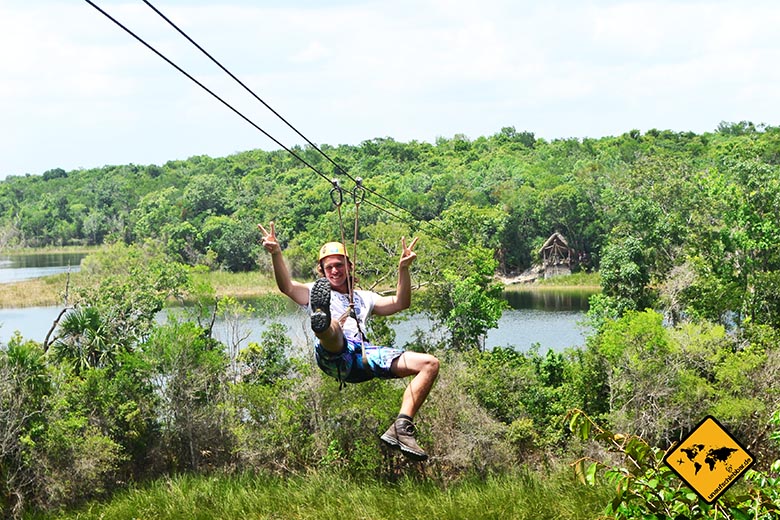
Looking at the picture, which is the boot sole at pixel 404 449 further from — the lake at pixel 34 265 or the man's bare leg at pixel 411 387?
the lake at pixel 34 265

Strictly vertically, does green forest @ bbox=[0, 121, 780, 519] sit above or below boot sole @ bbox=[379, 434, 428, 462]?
below

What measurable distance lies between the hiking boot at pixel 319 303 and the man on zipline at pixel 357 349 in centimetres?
16

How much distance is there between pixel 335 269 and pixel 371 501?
4295 mm

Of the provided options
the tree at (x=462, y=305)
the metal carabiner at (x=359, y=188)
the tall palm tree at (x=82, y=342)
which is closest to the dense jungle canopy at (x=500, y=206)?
the tree at (x=462, y=305)

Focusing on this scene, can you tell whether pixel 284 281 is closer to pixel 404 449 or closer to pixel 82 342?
pixel 404 449

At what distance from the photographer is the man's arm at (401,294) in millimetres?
6016

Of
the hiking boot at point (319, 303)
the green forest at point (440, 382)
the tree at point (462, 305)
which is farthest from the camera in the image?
the tree at point (462, 305)

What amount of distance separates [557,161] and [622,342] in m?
66.1

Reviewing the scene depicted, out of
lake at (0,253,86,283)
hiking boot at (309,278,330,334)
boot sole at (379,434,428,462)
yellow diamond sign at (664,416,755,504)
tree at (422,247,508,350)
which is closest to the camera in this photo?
yellow diamond sign at (664,416,755,504)

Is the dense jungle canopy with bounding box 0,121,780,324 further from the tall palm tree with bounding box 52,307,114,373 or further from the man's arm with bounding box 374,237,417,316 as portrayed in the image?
the tall palm tree with bounding box 52,307,114,373

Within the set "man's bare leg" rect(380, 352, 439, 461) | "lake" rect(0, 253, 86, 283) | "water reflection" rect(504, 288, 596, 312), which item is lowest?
"water reflection" rect(504, 288, 596, 312)

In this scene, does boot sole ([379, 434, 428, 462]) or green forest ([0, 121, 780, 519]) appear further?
green forest ([0, 121, 780, 519])

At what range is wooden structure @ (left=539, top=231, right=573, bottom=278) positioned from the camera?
55.9 meters

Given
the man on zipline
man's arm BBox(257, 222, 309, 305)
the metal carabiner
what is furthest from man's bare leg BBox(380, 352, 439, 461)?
the metal carabiner
